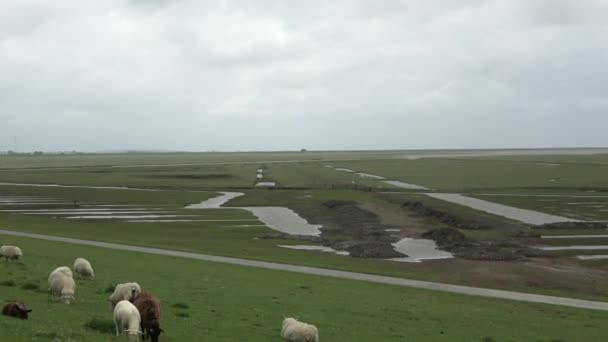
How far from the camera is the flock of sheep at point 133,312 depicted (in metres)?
15.1

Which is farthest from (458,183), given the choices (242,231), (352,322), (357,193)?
(352,322)

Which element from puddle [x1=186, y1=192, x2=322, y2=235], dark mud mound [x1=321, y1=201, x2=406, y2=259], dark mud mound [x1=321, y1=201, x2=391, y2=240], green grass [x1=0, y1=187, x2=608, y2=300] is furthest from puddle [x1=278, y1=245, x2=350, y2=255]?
puddle [x1=186, y1=192, x2=322, y2=235]

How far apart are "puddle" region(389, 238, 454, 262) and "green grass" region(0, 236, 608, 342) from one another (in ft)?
44.6

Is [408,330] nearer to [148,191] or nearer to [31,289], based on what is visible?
[31,289]

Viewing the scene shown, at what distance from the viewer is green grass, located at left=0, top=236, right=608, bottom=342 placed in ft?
56.4

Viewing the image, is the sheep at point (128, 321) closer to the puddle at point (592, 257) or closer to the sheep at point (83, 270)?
the sheep at point (83, 270)

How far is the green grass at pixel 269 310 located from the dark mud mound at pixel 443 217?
32.6m

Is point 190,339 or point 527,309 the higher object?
point 190,339

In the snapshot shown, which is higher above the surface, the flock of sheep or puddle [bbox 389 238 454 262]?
the flock of sheep

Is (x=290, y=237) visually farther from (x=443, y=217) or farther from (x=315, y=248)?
(x=443, y=217)

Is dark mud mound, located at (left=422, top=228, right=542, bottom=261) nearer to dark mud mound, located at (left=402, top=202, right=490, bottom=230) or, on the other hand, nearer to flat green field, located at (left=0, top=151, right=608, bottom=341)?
flat green field, located at (left=0, top=151, right=608, bottom=341)

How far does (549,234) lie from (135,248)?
38.6 meters

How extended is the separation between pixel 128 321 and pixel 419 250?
36285 mm

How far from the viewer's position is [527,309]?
2720 cm
